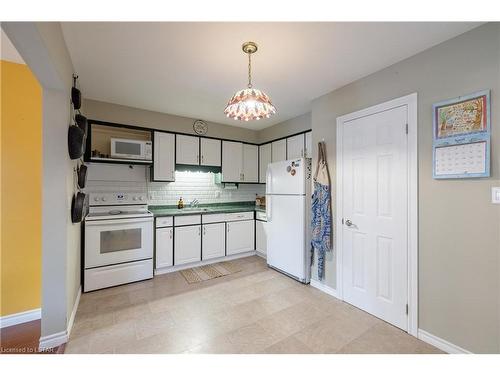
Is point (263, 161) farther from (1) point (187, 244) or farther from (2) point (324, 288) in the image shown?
(2) point (324, 288)

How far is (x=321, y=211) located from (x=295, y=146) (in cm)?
141

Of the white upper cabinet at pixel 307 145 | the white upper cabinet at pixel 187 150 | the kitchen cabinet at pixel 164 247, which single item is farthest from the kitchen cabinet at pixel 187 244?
the white upper cabinet at pixel 307 145

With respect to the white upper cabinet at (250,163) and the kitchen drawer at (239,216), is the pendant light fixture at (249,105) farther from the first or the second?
the white upper cabinet at (250,163)

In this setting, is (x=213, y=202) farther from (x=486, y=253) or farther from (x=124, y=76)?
(x=486, y=253)

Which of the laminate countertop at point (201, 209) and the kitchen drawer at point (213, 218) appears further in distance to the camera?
the kitchen drawer at point (213, 218)

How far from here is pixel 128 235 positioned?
9.64 feet

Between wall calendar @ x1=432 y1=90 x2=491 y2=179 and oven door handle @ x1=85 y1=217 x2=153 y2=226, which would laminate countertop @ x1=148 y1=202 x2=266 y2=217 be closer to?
oven door handle @ x1=85 y1=217 x2=153 y2=226

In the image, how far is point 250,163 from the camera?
4.45m

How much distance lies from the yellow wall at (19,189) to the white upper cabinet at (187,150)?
1.70 metres

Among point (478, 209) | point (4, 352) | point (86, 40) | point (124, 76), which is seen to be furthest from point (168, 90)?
point (478, 209)

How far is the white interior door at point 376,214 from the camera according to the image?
2.03m

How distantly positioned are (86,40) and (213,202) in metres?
3.01

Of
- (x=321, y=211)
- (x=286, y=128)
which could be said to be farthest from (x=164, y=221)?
(x=286, y=128)

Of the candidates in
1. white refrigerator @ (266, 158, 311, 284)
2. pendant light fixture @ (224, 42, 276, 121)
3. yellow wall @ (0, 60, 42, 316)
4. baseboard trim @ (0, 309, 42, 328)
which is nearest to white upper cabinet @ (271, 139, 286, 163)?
white refrigerator @ (266, 158, 311, 284)
